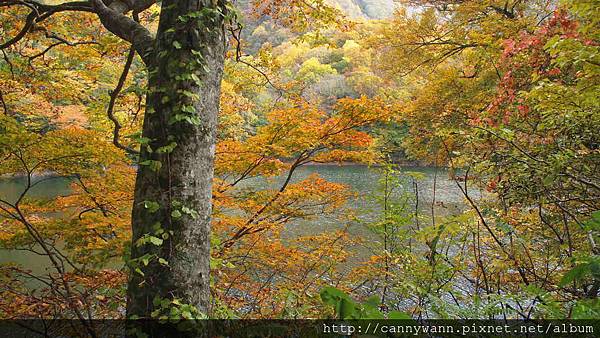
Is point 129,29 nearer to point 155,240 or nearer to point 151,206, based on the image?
point 151,206

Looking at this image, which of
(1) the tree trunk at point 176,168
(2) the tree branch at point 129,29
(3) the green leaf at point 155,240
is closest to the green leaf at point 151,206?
(1) the tree trunk at point 176,168

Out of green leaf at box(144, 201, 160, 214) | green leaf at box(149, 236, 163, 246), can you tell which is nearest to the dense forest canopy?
green leaf at box(144, 201, 160, 214)

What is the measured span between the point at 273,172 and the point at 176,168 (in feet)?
8.67

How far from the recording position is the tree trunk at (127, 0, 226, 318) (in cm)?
180

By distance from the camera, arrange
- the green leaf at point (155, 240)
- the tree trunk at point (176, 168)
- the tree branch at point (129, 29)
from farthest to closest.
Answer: the tree branch at point (129, 29) < the tree trunk at point (176, 168) < the green leaf at point (155, 240)

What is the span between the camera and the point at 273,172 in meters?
4.45

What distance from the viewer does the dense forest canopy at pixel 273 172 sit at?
1.84 m

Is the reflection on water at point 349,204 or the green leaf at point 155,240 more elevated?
the reflection on water at point 349,204

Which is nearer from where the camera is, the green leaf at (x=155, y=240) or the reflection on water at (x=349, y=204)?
the green leaf at (x=155, y=240)

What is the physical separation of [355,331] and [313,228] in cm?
889

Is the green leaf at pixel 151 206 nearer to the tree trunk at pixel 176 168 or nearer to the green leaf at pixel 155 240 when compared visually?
the tree trunk at pixel 176 168

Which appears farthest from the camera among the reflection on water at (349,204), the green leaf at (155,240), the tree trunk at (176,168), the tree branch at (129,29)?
the reflection on water at (349,204)

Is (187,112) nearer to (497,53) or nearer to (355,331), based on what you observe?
(355,331)

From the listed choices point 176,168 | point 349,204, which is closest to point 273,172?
point 176,168
